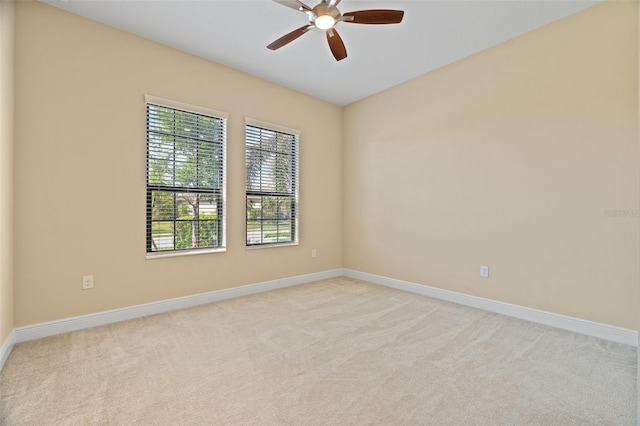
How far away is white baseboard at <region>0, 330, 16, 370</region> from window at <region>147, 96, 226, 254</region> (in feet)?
3.87

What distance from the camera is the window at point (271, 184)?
403 centimetres

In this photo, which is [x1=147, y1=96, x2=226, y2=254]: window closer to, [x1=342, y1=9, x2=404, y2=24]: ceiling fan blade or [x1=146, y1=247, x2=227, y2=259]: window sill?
[x1=146, y1=247, x2=227, y2=259]: window sill

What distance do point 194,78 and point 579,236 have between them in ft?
14.2

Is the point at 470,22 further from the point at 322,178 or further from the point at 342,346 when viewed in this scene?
the point at 342,346

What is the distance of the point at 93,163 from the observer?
2.83m

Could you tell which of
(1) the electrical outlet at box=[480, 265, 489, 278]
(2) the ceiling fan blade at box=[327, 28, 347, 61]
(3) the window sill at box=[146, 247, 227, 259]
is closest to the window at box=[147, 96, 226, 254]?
(3) the window sill at box=[146, 247, 227, 259]

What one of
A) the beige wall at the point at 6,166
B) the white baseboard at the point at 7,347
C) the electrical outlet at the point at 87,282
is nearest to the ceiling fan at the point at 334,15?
the beige wall at the point at 6,166

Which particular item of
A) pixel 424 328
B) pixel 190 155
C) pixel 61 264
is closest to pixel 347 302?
pixel 424 328

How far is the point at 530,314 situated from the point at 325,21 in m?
3.35

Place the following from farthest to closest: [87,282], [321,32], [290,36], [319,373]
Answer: [321,32] < [87,282] < [290,36] < [319,373]

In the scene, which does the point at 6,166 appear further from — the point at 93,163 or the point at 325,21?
the point at 325,21

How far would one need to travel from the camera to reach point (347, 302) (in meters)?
3.60

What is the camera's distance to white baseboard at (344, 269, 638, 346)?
99.7 inches

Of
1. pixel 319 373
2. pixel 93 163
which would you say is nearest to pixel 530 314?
A: pixel 319 373
